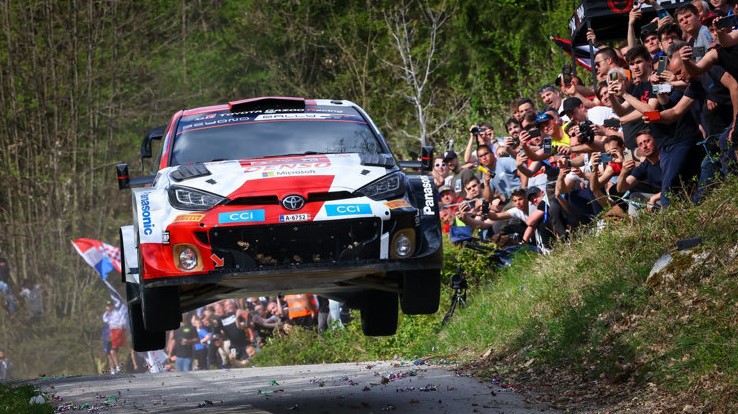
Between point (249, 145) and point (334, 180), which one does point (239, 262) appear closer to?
point (334, 180)

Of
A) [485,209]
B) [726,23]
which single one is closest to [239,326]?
[485,209]

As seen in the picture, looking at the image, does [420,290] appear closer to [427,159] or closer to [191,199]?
[427,159]

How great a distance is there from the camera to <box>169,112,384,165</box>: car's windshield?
11023 millimetres

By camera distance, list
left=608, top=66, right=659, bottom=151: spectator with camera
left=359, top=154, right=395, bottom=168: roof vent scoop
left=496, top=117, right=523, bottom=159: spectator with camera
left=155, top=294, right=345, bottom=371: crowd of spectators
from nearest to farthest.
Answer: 1. left=359, top=154, right=395, bottom=168: roof vent scoop
2. left=608, top=66, right=659, bottom=151: spectator with camera
3. left=496, top=117, right=523, bottom=159: spectator with camera
4. left=155, top=294, right=345, bottom=371: crowd of spectators

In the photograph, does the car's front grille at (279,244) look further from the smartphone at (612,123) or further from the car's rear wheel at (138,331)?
the smartphone at (612,123)

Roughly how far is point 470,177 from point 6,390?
713 cm

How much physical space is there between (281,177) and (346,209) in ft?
1.99

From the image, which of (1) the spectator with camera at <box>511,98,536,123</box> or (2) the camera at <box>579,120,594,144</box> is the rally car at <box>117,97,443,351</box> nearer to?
(2) the camera at <box>579,120,594,144</box>

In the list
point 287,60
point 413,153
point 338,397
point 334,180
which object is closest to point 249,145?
point 334,180

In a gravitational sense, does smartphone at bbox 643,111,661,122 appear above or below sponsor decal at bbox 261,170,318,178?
below

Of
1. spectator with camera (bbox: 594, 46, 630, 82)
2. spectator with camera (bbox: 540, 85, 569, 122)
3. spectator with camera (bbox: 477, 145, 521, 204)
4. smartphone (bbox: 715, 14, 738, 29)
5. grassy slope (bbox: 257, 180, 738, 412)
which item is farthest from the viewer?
spectator with camera (bbox: 477, 145, 521, 204)

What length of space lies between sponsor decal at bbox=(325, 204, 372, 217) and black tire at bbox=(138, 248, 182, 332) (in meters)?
1.39

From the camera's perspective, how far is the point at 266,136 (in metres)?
11.2

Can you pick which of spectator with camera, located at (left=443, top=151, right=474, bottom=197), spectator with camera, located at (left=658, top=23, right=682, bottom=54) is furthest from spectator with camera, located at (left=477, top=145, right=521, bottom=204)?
spectator with camera, located at (left=658, top=23, right=682, bottom=54)
